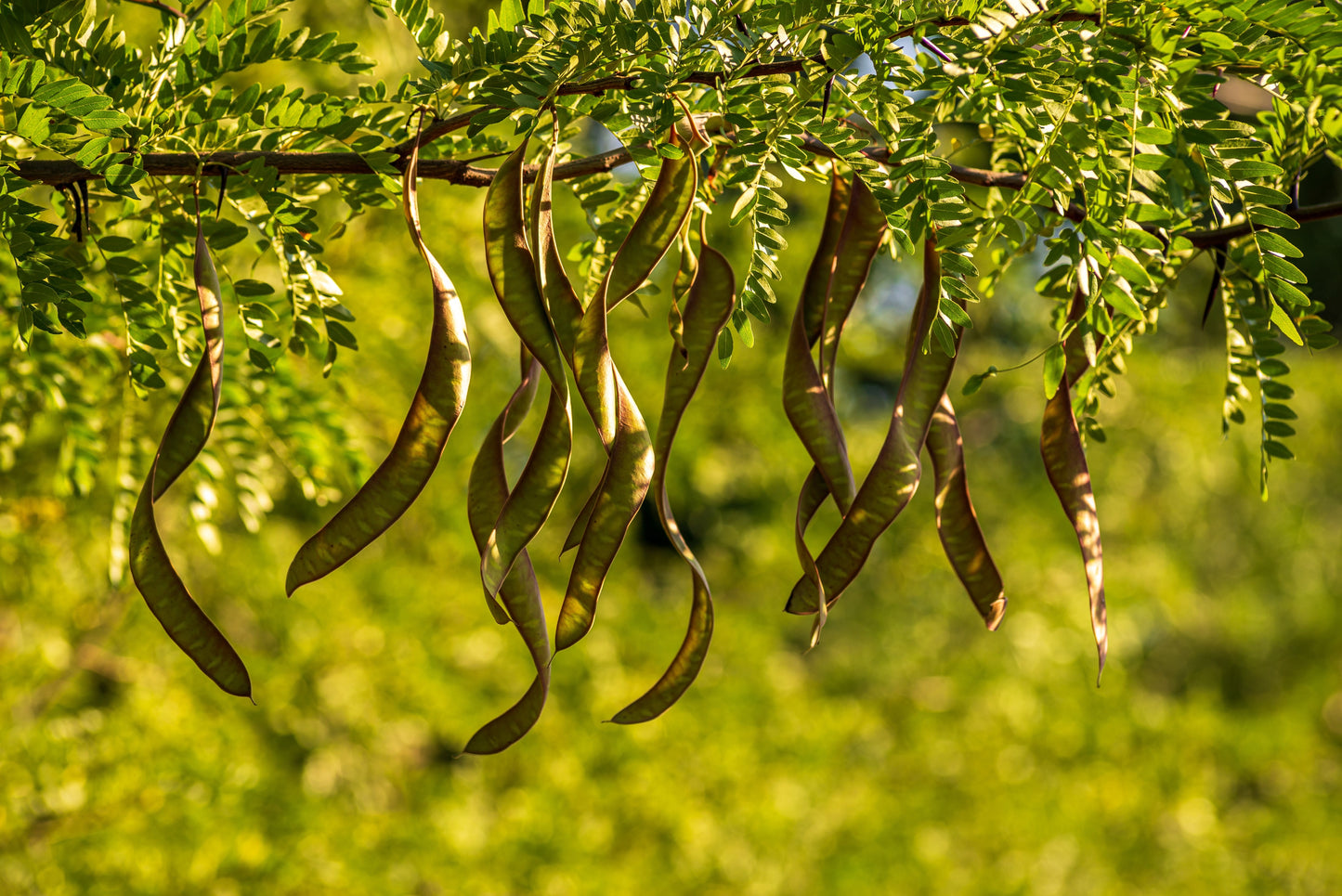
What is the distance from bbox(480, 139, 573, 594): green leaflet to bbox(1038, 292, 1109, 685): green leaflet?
0.30 m

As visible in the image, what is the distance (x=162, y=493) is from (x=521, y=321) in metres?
0.21

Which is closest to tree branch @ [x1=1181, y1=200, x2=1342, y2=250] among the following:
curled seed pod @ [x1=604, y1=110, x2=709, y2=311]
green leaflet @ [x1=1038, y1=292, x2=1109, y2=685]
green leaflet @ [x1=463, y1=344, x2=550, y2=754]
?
green leaflet @ [x1=1038, y1=292, x2=1109, y2=685]

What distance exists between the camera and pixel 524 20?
1.93 feet

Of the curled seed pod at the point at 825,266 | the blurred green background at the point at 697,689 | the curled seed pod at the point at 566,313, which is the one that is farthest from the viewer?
the blurred green background at the point at 697,689

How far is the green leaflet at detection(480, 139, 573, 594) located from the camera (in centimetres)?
54

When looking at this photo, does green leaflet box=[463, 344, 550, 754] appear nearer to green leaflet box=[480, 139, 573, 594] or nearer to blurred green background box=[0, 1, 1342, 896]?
green leaflet box=[480, 139, 573, 594]

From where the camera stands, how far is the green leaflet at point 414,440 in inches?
20.9

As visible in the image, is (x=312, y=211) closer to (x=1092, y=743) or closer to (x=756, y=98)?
(x=756, y=98)

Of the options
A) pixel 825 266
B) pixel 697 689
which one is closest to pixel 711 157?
pixel 825 266

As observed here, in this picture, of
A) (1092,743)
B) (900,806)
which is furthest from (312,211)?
(1092,743)

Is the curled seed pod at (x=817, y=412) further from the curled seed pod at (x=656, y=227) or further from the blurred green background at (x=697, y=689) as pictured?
the blurred green background at (x=697, y=689)

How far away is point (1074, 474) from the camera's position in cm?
64

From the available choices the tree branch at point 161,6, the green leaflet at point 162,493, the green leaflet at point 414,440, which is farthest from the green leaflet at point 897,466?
the tree branch at point 161,6

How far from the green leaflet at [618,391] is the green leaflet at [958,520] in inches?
8.1
